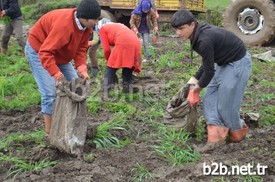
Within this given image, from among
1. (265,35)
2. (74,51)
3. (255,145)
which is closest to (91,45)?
(74,51)

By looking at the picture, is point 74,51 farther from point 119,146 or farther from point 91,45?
point 91,45

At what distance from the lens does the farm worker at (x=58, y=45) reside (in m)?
4.02

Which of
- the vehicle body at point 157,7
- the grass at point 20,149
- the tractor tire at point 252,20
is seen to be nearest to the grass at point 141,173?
the grass at point 20,149

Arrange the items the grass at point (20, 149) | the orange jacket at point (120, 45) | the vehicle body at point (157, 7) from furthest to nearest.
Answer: the vehicle body at point (157, 7) → the orange jacket at point (120, 45) → the grass at point (20, 149)

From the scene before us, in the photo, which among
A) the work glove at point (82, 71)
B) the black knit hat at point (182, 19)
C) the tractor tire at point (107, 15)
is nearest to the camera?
the black knit hat at point (182, 19)

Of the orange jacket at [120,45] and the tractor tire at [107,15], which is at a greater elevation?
the orange jacket at [120,45]

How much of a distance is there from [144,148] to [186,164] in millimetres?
523

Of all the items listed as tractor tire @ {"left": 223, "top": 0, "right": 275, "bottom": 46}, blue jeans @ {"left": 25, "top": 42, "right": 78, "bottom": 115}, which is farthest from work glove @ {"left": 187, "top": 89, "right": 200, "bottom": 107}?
tractor tire @ {"left": 223, "top": 0, "right": 275, "bottom": 46}

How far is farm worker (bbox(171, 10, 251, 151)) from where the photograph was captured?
4137 mm

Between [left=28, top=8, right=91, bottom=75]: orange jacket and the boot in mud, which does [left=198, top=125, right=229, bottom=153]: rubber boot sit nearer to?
the boot in mud

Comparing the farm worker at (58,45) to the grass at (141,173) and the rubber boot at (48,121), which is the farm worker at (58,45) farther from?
the grass at (141,173)

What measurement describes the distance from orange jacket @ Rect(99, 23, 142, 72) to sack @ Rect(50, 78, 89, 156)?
2065mm

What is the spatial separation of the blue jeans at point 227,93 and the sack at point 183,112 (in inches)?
6.7

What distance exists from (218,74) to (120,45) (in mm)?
2114
